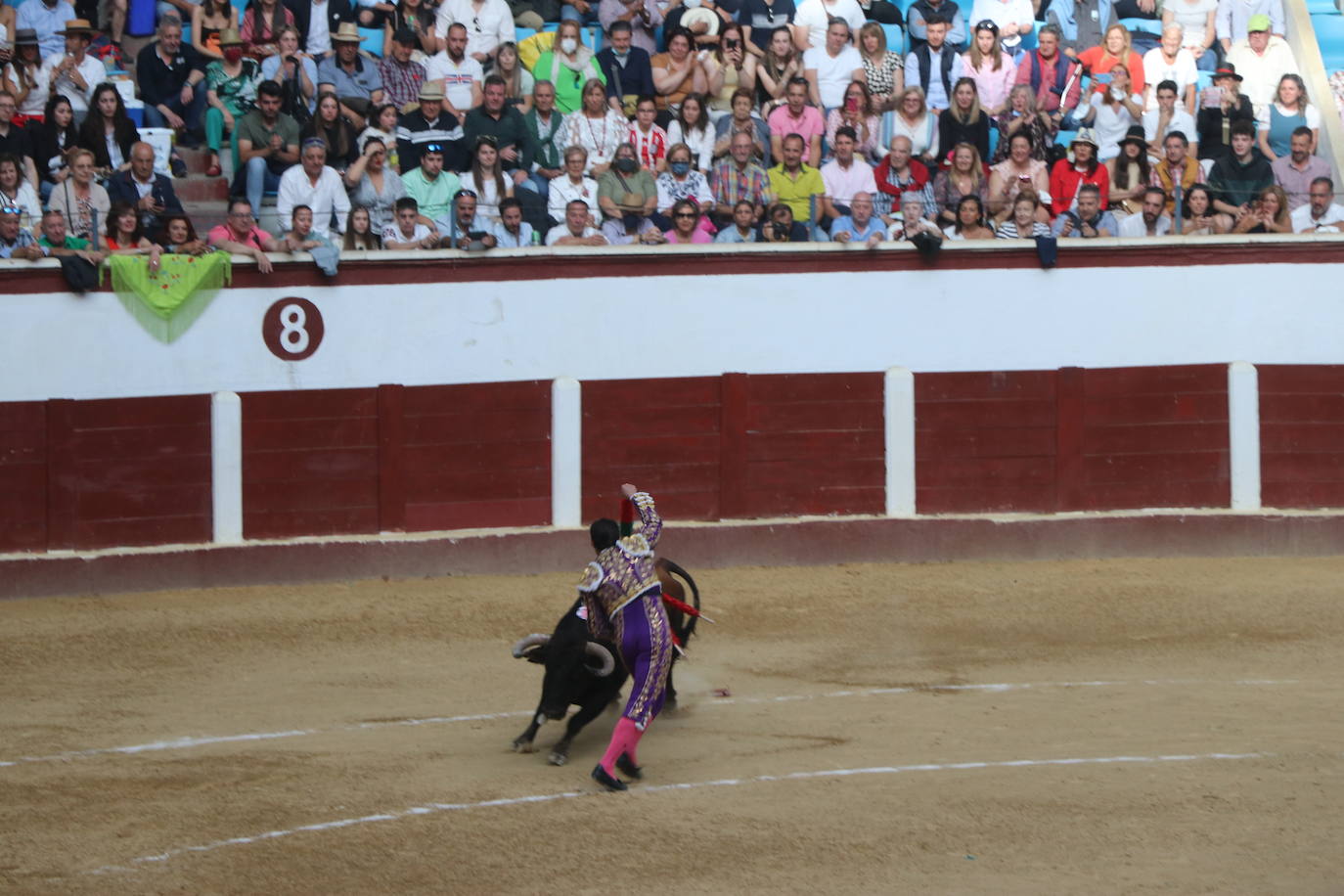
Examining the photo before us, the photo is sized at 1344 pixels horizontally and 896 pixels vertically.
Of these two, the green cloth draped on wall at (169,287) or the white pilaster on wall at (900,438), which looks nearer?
the green cloth draped on wall at (169,287)

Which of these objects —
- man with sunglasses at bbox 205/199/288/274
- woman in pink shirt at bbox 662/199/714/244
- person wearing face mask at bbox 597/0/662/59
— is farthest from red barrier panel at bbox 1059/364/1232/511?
man with sunglasses at bbox 205/199/288/274

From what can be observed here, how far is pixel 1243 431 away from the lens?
13.9m

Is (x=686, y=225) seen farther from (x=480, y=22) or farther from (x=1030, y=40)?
(x=1030, y=40)

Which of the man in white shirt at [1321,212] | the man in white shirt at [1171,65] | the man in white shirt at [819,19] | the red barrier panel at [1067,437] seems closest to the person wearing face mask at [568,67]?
the man in white shirt at [819,19]

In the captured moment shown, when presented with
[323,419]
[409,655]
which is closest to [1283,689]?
[409,655]

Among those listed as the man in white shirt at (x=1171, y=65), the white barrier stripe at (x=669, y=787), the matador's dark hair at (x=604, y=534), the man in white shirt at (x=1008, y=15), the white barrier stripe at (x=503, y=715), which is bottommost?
the white barrier stripe at (x=669, y=787)

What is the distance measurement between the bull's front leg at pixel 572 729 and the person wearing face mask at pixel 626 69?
7155 mm

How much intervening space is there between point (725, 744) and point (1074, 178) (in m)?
7.01

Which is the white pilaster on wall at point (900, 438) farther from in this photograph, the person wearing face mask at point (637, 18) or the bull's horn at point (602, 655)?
the bull's horn at point (602, 655)

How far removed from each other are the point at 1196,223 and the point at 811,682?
5703 mm

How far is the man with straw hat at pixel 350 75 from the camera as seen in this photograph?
1373 cm

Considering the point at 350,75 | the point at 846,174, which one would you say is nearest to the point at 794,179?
the point at 846,174

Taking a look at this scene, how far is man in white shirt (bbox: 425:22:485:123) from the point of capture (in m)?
14.0

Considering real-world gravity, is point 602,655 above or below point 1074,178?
below
